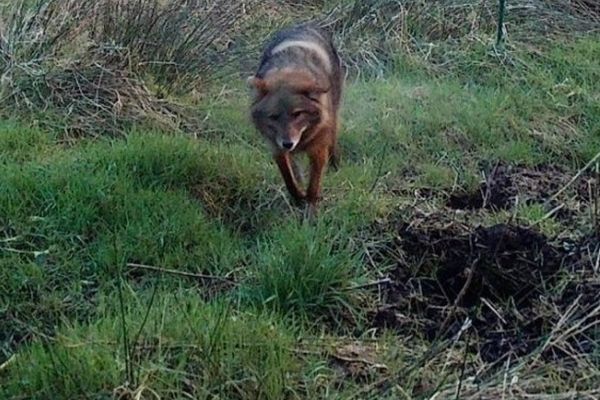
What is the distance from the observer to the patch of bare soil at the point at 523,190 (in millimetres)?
5309

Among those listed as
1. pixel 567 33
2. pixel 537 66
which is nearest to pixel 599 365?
pixel 537 66

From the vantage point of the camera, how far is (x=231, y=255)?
4621mm

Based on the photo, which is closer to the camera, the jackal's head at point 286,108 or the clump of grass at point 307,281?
the clump of grass at point 307,281

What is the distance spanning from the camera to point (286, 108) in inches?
203

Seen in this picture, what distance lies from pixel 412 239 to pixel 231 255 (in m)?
0.81

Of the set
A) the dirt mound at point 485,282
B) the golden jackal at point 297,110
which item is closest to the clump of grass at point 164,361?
the dirt mound at point 485,282

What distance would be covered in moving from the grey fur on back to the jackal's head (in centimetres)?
19

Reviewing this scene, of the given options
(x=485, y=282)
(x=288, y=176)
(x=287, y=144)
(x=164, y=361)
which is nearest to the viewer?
(x=164, y=361)

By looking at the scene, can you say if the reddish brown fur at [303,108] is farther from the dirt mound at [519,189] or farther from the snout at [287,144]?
the dirt mound at [519,189]

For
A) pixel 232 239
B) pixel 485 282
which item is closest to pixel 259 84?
pixel 232 239

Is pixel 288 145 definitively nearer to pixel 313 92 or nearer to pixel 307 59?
pixel 313 92

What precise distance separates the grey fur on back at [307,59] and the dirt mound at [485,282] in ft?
3.87

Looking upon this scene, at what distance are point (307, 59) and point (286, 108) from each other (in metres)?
0.61

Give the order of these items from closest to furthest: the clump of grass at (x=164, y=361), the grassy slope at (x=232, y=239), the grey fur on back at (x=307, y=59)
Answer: the clump of grass at (x=164, y=361) < the grassy slope at (x=232, y=239) < the grey fur on back at (x=307, y=59)
